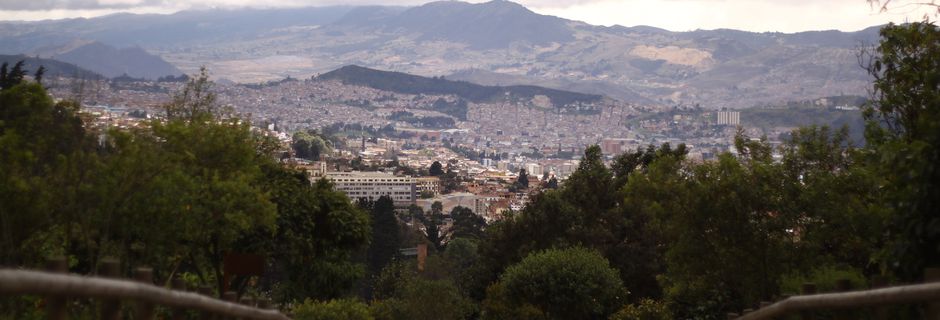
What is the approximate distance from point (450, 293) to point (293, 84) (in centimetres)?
17872

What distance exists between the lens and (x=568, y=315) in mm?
16125

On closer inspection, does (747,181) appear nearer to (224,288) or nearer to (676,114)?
(224,288)

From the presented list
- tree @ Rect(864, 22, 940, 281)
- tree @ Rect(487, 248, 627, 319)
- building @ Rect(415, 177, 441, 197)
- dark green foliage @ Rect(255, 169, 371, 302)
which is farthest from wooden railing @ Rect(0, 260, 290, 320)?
building @ Rect(415, 177, 441, 197)

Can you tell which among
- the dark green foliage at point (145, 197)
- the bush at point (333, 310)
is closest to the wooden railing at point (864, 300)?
the dark green foliage at point (145, 197)

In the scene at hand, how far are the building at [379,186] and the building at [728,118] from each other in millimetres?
99124

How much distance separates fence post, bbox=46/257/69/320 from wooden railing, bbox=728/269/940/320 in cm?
244

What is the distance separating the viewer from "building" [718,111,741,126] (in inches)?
6378

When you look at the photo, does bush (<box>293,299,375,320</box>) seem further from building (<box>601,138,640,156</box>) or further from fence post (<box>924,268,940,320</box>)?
building (<box>601,138,640,156</box>)

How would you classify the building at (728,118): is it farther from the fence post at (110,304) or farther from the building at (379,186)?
the fence post at (110,304)

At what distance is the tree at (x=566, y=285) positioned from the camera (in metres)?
15.7

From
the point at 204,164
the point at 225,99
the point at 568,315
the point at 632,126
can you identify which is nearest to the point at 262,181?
the point at 204,164

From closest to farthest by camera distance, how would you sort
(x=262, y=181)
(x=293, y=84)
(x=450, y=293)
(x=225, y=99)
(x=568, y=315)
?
(x=262, y=181) → (x=568, y=315) → (x=450, y=293) → (x=225, y=99) → (x=293, y=84)

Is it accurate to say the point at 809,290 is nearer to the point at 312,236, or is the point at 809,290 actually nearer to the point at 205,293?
the point at 205,293

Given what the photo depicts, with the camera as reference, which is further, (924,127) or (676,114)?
(676,114)
